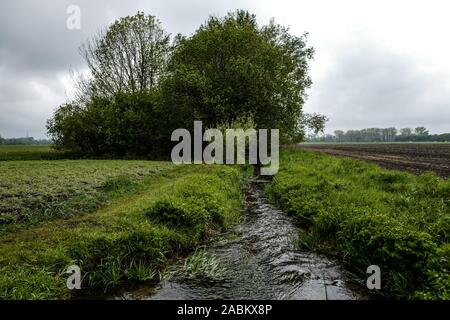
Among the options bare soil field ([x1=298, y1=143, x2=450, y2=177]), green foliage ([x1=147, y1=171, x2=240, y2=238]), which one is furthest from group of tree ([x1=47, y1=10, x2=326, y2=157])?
green foliage ([x1=147, y1=171, x2=240, y2=238])

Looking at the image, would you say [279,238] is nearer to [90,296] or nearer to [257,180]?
[90,296]

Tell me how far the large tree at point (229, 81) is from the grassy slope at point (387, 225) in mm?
16629

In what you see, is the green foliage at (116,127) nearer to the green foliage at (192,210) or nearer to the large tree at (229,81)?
the large tree at (229,81)

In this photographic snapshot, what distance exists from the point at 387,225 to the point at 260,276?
2816 millimetres

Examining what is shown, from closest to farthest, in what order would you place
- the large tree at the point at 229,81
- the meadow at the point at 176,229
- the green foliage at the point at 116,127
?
the meadow at the point at 176,229, the large tree at the point at 229,81, the green foliage at the point at 116,127

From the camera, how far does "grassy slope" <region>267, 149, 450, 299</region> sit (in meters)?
5.43

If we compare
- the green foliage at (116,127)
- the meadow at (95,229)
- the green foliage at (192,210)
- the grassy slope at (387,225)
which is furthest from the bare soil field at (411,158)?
the green foliage at (116,127)

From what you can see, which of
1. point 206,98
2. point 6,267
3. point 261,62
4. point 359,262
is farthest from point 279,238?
point 261,62

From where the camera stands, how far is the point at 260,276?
6383mm

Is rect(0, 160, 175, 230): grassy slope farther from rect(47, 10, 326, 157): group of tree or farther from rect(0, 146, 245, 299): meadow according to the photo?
rect(47, 10, 326, 157): group of tree

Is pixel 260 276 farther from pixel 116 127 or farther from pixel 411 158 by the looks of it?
pixel 411 158

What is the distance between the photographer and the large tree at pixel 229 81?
2844cm

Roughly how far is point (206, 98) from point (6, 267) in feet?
76.4

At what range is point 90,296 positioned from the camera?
18.6 ft
